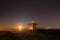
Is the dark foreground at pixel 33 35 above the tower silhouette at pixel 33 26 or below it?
below

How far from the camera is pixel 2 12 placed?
2625mm

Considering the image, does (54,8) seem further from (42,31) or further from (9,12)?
(9,12)

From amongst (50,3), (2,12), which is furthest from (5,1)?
(50,3)

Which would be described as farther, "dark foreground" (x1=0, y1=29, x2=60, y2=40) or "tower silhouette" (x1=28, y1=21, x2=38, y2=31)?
"tower silhouette" (x1=28, y1=21, x2=38, y2=31)

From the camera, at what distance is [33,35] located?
2582 mm

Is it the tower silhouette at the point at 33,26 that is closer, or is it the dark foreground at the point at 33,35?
the dark foreground at the point at 33,35

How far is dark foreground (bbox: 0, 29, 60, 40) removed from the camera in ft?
8.11

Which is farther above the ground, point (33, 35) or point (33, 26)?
point (33, 26)

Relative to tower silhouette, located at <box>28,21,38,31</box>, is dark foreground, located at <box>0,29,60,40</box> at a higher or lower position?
lower

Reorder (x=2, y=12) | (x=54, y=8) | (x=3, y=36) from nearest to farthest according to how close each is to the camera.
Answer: (x=3, y=36) → (x=2, y=12) → (x=54, y=8)

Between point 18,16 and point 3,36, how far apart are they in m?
0.48

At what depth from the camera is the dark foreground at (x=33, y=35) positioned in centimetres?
247

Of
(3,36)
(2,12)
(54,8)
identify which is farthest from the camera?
(54,8)

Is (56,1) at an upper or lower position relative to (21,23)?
upper
